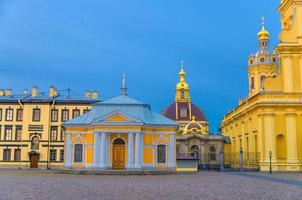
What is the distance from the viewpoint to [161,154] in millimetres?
43469

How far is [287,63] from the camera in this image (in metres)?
46.9

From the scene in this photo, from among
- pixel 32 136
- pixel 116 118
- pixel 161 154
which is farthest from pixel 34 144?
pixel 161 154

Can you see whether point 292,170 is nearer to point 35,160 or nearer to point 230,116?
point 230,116

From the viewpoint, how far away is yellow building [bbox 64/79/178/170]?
4206cm

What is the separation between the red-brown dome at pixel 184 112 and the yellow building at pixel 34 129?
37.5m

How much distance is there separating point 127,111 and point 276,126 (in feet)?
51.5

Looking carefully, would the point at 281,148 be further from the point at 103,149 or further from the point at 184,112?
the point at 184,112

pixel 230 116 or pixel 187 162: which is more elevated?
pixel 230 116

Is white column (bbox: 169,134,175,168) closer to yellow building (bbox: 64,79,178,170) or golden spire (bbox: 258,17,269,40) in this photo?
yellow building (bbox: 64,79,178,170)

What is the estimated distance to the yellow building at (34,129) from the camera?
55.7 m

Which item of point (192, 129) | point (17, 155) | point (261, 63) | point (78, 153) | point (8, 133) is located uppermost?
point (261, 63)

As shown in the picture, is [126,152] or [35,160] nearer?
[126,152]

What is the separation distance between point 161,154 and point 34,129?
2048cm

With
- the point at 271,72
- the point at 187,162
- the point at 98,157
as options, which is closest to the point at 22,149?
the point at 98,157
